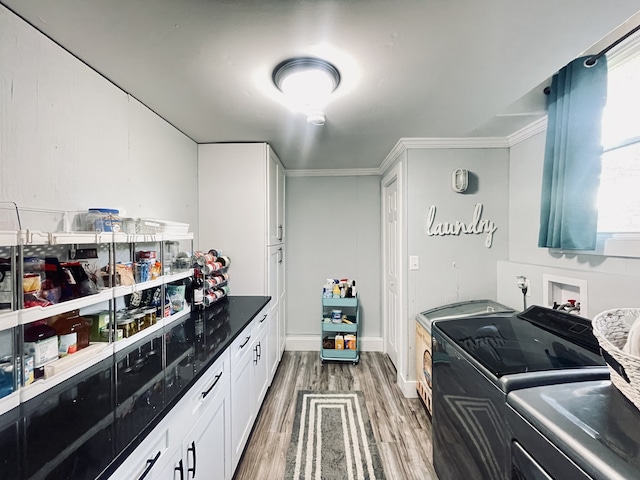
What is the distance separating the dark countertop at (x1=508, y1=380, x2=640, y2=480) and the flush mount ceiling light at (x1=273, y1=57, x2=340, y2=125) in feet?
5.04

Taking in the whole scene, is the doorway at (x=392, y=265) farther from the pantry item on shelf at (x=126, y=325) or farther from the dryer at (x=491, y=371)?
the pantry item on shelf at (x=126, y=325)

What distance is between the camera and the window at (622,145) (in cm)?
143

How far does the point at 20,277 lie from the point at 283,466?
66.8 inches

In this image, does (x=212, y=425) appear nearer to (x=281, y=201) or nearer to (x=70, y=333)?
(x=70, y=333)

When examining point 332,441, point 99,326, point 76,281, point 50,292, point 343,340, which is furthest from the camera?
point 343,340

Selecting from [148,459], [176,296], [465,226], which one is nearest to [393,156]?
[465,226]

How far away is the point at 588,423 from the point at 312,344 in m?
2.92

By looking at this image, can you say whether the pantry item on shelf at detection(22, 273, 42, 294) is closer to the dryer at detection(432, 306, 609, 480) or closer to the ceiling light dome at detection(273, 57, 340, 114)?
the ceiling light dome at detection(273, 57, 340, 114)

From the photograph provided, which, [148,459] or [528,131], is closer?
[148,459]

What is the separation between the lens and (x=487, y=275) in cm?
245

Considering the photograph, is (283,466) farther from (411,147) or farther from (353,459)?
(411,147)

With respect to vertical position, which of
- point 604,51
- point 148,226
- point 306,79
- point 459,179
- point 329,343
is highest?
point 604,51

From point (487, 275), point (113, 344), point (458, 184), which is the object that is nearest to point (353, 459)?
point (113, 344)

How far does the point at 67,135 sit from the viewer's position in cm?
122
